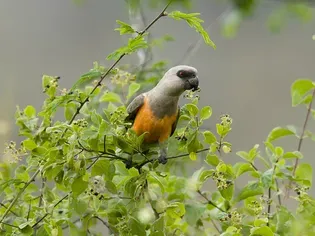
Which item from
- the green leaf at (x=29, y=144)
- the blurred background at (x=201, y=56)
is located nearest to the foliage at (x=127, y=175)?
the green leaf at (x=29, y=144)

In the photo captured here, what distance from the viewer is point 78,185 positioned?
2.40 ft

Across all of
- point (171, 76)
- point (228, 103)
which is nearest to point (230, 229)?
point (171, 76)

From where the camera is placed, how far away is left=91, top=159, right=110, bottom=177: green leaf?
746mm

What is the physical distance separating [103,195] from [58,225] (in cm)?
8

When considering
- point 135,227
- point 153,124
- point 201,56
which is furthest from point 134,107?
point 201,56

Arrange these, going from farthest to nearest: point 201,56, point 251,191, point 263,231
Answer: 1. point 201,56
2. point 251,191
3. point 263,231

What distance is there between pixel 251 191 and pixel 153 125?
0.20m

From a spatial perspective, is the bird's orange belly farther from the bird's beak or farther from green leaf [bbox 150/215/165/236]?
green leaf [bbox 150/215/165/236]

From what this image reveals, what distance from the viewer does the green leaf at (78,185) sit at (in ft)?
2.39

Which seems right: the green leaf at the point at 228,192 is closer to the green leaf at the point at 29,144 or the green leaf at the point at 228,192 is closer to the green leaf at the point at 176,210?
the green leaf at the point at 176,210

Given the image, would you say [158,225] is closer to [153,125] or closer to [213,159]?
[213,159]

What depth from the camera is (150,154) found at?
0.83 meters

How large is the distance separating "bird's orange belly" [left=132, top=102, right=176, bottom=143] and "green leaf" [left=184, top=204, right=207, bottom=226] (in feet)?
0.40

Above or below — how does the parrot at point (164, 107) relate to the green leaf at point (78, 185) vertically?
above
